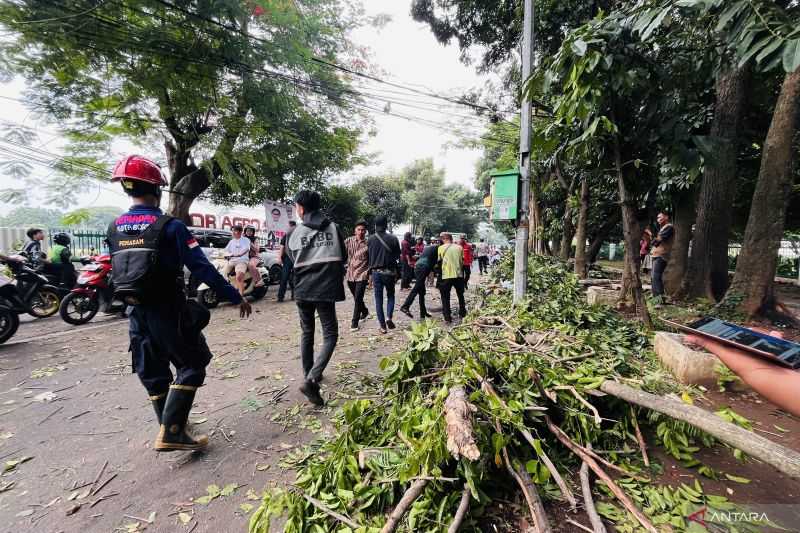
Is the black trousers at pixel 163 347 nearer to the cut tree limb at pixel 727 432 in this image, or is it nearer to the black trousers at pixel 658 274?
the cut tree limb at pixel 727 432

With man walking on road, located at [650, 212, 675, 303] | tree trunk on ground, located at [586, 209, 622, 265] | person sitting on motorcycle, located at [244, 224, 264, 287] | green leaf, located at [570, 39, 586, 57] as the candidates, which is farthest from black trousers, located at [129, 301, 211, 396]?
tree trunk on ground, located at [586, 209, 622, 265]

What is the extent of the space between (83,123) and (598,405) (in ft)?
41.5

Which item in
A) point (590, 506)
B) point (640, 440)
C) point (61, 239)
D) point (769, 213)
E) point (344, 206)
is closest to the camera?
point (590, 506)

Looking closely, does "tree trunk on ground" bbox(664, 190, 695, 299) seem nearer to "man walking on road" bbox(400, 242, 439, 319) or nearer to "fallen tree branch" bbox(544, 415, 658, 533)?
"man walking on road" bbox(400, 242, 439, 319)

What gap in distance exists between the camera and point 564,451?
6.67 ft

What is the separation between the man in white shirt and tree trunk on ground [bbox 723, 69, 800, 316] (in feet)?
29.0

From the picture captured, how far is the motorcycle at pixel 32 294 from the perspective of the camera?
5.26 meters

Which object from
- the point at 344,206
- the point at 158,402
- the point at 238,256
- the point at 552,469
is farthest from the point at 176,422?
the point at 344,206

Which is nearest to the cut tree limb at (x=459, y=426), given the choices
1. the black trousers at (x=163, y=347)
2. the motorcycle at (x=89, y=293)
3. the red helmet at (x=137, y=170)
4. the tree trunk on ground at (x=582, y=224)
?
the black trousers at (x=163, y=347)

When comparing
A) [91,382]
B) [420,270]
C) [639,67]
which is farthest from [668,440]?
[91,382]

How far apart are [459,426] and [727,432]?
1.10 m

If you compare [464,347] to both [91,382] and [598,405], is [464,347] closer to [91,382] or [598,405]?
[598,405]

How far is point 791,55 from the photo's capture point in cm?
219

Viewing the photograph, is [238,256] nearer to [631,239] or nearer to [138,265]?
[138,265]
